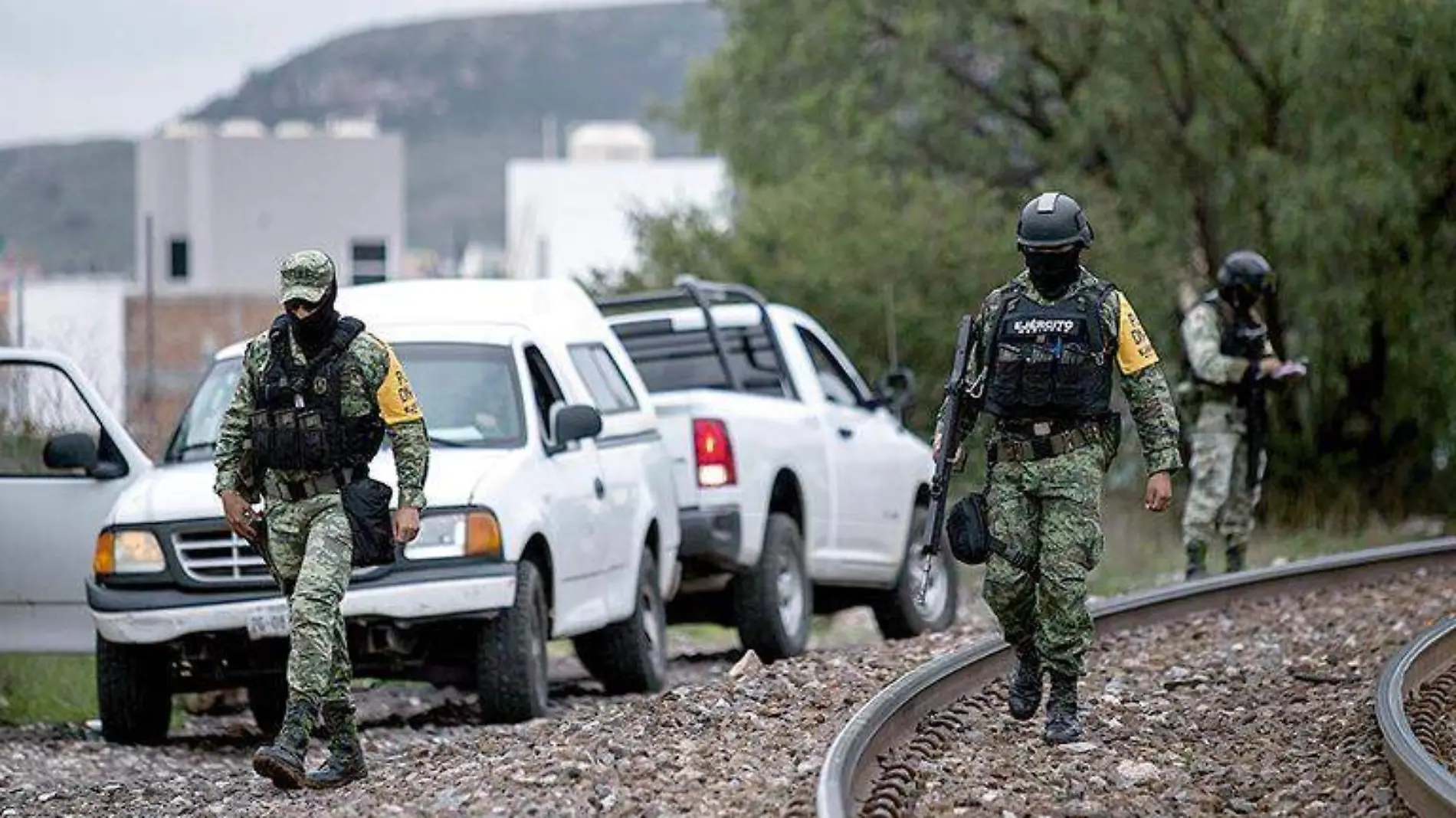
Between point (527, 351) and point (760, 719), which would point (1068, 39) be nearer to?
point (527, 351)

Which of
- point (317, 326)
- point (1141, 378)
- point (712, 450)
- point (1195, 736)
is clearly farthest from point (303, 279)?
point (712, 450)

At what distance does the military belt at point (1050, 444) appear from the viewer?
9844 mm

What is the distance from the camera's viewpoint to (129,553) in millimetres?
12055

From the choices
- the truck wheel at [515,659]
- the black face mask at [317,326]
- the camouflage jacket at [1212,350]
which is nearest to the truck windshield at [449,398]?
the truck wheel at [515,659]

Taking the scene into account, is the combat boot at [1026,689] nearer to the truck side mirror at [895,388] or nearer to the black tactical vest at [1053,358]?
the black tactical vest at [1053,358]

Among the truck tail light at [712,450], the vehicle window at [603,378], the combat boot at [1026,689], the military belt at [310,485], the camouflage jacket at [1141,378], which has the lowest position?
the combat boot at [1026,689]

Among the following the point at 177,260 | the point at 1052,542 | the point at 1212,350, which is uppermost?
the point at 1212,350

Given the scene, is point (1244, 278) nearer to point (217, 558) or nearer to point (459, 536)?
point (459, 536)

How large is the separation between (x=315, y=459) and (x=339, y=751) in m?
1.03

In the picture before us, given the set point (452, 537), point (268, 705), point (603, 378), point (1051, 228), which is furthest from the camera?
point (603, 378)

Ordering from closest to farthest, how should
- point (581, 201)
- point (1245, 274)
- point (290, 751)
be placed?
point (290, 751)
point (1245, 274)
point (581, 201)

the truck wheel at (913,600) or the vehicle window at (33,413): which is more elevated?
the vehicle window at (33,413)

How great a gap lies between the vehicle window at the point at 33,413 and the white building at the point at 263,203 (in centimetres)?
6308

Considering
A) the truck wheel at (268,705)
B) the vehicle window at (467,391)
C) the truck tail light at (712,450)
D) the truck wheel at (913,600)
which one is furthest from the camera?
the truck wheel at (913,600)
